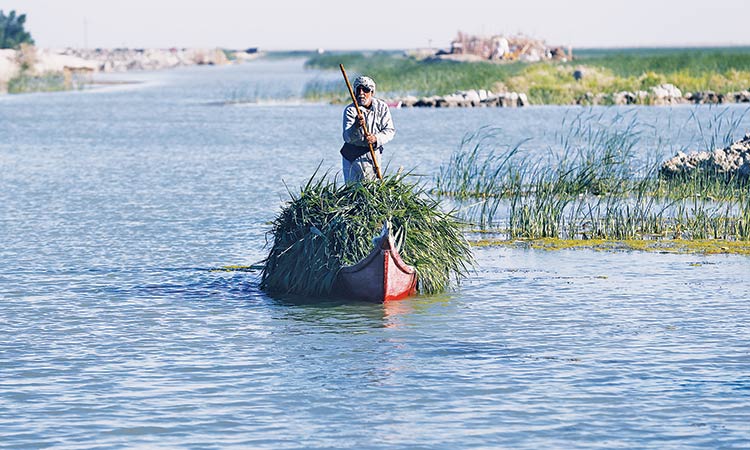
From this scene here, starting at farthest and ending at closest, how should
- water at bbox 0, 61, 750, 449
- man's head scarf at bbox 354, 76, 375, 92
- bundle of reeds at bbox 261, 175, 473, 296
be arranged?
1. man's head scarf at bbox 354, 76, 375, 92
2. bundle of reeds at bbox 261, 175, 473, 296
3. water at bbox 0, 61, 750, 449

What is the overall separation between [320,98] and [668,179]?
5035 cm

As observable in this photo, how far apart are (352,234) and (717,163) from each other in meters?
11.3

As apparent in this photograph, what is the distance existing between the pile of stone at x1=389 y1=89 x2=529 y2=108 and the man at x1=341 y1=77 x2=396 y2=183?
48876mm

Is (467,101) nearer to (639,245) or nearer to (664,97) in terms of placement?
(664,97)

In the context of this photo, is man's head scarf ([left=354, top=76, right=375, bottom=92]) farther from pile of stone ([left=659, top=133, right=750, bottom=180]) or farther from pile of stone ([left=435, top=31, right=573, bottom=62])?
pile of stone ([left=435, top=31, right=573, bottom=62])

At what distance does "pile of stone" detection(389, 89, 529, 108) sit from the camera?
2559 inches

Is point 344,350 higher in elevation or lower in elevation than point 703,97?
lower

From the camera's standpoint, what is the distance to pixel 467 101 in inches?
2564

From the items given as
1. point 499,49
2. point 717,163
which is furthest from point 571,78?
point 717,163

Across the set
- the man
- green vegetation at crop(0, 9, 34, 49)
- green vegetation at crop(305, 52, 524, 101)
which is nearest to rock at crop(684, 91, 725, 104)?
green vegetation at crop(305, 52, 524, 101)

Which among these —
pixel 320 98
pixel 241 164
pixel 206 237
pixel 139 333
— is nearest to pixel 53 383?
pixel 139 333

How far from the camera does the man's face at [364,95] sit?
15758mm

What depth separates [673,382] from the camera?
11.5 m

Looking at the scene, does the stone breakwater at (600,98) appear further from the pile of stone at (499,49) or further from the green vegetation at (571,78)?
the pile of stone at (499,49)
